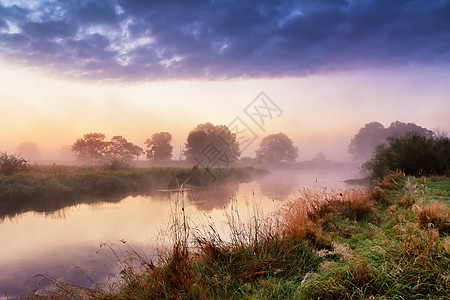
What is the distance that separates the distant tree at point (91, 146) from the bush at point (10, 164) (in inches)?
1377

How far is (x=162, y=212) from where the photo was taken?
34.3 ft

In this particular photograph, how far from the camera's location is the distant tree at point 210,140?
150 feet

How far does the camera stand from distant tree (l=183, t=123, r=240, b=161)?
4575 cm

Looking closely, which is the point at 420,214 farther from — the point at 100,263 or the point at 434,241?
the point at 100,263

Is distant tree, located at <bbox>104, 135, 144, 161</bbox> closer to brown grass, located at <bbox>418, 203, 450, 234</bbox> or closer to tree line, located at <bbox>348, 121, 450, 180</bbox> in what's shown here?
tree line, located at <bbox>348, 121, 450, 180</bbox>

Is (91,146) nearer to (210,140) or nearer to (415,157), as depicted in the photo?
(210,140)

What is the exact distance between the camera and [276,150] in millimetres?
64438

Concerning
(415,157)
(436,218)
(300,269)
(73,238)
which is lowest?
(73,238)

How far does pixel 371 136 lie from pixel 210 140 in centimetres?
3495

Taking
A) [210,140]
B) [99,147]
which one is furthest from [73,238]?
[99,147]

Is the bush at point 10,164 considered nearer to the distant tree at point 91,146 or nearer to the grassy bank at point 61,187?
the grassy bank at point 61,187

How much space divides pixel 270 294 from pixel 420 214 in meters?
3.21

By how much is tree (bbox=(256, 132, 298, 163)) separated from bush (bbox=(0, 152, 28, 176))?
5301 centimetres

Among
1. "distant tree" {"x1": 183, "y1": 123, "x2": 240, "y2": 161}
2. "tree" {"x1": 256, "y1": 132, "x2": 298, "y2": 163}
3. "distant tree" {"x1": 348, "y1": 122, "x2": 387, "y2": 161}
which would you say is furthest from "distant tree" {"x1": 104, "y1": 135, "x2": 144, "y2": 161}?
"distant tree" {"x1": 348, "y1": 122, "x2": 387, "y2": 161}
